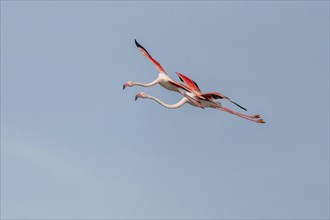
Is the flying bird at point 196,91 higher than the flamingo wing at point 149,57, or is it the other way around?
the flamingo wing at point 149,57

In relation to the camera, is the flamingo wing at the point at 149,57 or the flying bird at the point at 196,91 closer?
the flying bird at the point at 196,91

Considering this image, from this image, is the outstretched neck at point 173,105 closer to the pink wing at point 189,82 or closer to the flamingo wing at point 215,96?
the flamingo wing at point 215,96

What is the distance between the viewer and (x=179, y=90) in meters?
50.0

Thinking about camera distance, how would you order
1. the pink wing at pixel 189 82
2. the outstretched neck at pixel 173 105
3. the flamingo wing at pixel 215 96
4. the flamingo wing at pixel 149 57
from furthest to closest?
the pink wing at pixel 189 82
the flamingo wing at pixel 149 57
the flamingo wing at pixel 215 96
the outstretched neck at pixel 173 105

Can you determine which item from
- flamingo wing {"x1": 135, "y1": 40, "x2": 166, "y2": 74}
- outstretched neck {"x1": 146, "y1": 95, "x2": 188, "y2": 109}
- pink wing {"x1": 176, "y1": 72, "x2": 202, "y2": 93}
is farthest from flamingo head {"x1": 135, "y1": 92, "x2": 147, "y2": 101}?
pink wing {"x1": 176, "y1": 72, "x2": 202, "y2": 93}

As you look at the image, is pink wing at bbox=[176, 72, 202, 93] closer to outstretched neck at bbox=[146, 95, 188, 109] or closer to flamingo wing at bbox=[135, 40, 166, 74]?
outstretched neck at bbox=[146, 95, 188, 109]

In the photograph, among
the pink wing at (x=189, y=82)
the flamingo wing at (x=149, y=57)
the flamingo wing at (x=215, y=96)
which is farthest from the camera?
the pink wing at (x=189, y=82)

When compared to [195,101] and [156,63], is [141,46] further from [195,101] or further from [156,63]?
[195,101]

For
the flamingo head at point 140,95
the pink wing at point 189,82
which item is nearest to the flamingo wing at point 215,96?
the pink wing at point 189,82

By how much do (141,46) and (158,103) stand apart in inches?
214

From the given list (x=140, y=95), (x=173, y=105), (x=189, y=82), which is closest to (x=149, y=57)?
(x=189, y=82)

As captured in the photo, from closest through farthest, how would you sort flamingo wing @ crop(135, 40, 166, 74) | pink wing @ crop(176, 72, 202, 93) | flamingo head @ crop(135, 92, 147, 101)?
flamingo head @ crop(135, 92, 147, 101)
flamingo wing @ crop(135, 40, 166, 74)
pink wing @ crop(176, 72, 202, 93)

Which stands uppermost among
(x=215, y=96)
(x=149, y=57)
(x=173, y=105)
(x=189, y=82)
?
(x=149, y=57)

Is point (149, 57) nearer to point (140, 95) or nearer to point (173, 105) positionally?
point (173, 105)
